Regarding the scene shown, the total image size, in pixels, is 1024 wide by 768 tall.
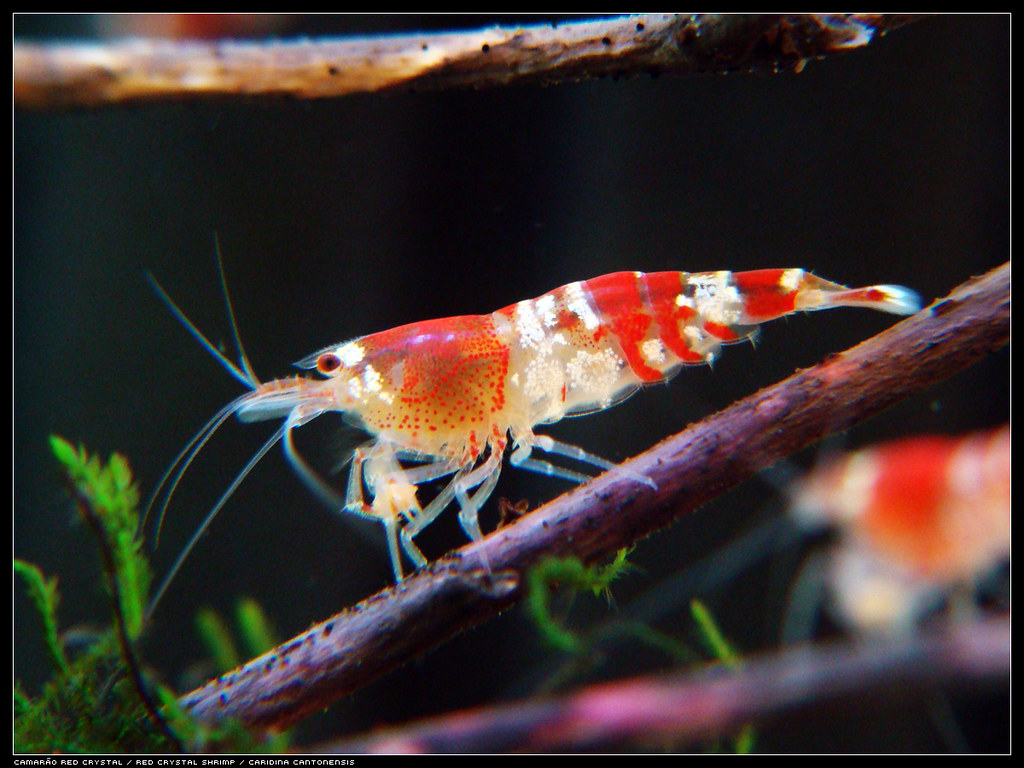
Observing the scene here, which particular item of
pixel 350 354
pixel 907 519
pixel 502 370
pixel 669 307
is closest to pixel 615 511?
pixel 502 370

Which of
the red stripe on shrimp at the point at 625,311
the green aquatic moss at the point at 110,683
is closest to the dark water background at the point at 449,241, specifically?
the red stripe on shrimp at the point at 625,311

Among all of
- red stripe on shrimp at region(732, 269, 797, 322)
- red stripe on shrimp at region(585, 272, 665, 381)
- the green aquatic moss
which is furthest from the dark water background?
the green aquatic moss

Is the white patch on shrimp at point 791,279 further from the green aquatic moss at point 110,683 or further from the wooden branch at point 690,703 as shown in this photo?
the green aquatic moss at point 110,683

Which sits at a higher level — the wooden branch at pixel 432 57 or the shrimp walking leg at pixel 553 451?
the wooden branch at pixel 432 57

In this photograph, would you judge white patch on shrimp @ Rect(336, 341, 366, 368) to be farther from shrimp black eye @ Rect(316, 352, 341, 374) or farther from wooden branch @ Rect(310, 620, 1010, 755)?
wooden branch @ Rect(310, 620, 1010, 755)

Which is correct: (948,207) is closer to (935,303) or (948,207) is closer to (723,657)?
(935,303)

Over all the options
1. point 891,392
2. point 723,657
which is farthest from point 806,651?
point 891,392
